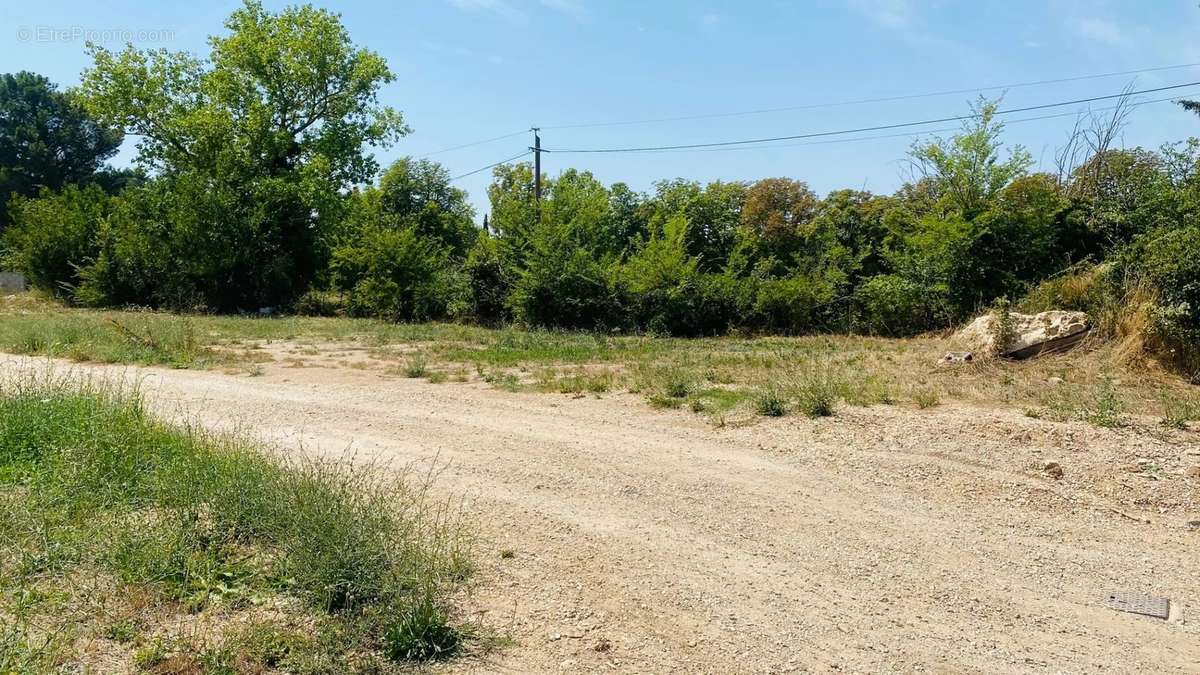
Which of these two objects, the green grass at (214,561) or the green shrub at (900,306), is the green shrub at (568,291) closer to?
the green shrub at (900,306)

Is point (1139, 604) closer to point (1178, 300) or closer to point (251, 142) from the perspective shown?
point (1178, 300)

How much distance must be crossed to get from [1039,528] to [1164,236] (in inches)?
334

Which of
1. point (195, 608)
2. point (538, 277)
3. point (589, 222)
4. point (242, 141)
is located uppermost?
point (242, 141)

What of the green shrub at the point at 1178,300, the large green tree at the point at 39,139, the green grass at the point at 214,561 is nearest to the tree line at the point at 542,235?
the green shrub at the point at 1178,300

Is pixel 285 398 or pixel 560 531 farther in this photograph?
pixel 285 398

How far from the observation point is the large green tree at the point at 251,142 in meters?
28.1

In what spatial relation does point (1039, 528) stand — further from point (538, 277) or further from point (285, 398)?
point (538, 277)

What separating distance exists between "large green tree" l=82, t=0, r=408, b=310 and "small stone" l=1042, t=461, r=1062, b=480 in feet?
90.5

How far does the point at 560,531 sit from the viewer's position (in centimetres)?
519

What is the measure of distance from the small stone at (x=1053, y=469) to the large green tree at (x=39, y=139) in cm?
6451

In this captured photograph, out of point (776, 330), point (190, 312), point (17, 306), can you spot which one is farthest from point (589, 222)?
point (17, 306)

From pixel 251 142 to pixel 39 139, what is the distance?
38527mm

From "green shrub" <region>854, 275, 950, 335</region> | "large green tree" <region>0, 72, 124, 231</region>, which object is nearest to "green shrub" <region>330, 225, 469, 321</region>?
"green shrub" <region>854, 275, 950, 335</region>

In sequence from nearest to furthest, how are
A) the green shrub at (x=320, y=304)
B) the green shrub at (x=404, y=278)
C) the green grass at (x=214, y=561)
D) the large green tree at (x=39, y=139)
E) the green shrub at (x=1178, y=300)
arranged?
1. the green grass at (x=214, y=561)
2. the green shrub at (x=1178, y=300)
3. the green shrub at (x=404, y=278)
4. the green shrub at (x=320, y=304)
5. the large green tree at (x=39, y=139)
